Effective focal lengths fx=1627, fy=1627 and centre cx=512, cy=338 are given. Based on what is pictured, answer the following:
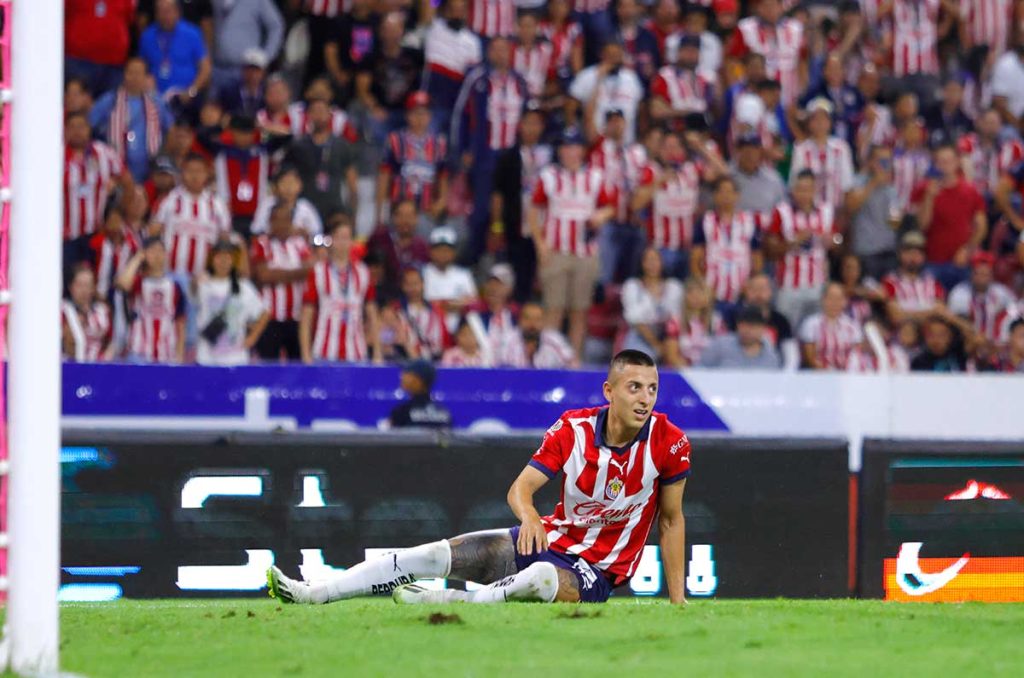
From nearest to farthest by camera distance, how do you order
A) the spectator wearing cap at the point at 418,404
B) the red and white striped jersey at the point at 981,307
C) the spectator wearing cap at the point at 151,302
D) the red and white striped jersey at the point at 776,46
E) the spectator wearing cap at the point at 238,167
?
the spectator wearing cap at the point at 418,404
the spectator wearing cap at the point at 151,302
the spectator wearing cap at the point at 238,167
the red and white striped jersey at the point at 981,307
the red and white striped jersey at the point at 776,46

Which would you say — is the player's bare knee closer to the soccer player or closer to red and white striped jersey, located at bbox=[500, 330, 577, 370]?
the soccer player

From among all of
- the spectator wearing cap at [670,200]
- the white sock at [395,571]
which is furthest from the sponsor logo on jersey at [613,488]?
the spectator wearing cap at [670,200]

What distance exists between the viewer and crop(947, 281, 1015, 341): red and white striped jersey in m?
16.6

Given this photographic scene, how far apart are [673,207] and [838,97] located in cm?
315

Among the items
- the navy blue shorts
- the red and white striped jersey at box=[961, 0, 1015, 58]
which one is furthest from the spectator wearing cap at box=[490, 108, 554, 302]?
the navy blue shorts

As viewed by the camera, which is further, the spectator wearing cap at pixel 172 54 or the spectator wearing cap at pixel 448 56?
the spectator wearing cap at pixel 448 56

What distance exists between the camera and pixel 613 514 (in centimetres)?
765

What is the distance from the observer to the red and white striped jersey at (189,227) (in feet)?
47.4

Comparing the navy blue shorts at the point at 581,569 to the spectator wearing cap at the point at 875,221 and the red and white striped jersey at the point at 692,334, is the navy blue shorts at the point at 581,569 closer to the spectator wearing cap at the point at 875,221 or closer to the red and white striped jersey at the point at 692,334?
the red and white striped jersey at the point at 692,334

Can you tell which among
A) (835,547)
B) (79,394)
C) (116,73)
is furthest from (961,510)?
(116,73)

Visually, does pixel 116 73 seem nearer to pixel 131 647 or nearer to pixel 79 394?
pixel 79 394

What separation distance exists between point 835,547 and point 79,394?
6016 millimetres

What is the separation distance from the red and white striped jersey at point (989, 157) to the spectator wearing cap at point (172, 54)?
831 cm

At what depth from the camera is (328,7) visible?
55.8ft
